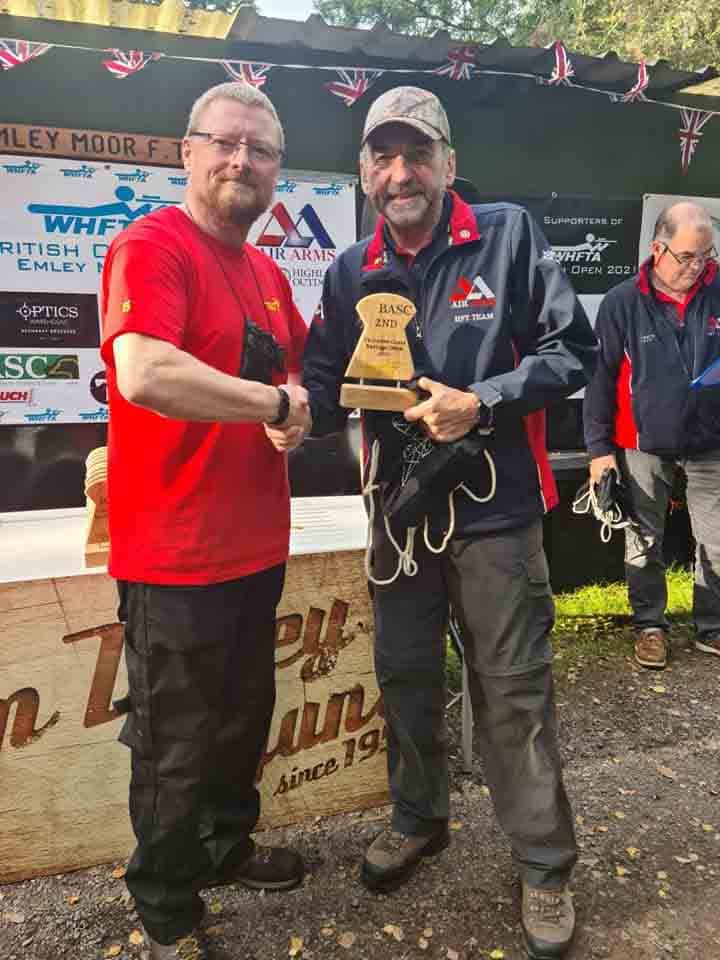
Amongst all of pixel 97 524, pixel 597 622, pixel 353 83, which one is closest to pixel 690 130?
pixel 353 83

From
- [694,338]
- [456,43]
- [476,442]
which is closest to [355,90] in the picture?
[456,43]

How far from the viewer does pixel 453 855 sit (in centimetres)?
247

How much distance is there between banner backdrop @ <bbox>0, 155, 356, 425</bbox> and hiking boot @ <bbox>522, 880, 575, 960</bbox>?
10.5 feet

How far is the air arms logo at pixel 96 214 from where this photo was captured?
387 centimetres

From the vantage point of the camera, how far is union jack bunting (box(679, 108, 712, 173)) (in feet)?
15.8

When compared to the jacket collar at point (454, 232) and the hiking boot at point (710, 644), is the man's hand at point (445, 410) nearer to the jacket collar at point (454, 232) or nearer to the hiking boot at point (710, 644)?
the jacket collar at point (454, 232)

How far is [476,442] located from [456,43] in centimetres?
306

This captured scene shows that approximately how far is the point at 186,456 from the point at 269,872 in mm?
1363

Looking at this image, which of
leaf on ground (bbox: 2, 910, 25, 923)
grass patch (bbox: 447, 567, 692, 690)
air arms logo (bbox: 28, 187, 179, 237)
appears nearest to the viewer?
leaf on ground (bbox: 2, 910, 25, 923)

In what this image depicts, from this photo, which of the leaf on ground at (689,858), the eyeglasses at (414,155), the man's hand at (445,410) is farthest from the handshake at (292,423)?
the leaf on ground at (689,858)

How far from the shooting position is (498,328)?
78.2 inches

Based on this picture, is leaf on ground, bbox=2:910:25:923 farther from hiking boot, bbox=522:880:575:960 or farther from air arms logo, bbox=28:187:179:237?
air arms logo, bbox=28:187:179:237

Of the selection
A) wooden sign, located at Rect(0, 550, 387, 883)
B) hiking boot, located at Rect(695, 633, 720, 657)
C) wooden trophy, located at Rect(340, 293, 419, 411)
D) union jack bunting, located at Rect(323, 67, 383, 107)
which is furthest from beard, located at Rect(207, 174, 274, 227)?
hiking boot, located at Rect(695, 633, 720, 657)

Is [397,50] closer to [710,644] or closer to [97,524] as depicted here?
[97,524]
